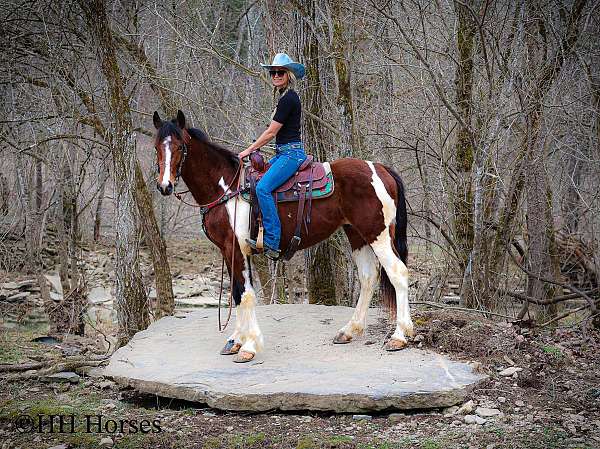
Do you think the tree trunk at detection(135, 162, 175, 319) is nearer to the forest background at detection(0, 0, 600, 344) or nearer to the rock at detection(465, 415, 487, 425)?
the forest background at detection(0, 0, 600, 344)

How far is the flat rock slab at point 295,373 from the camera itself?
574 cm

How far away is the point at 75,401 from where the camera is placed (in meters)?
6.50

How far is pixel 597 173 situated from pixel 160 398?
6.22 metres

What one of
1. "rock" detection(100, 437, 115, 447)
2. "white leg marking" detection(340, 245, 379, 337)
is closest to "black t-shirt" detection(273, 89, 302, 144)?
"white leg marking" detection(340, 245, 379, 337)

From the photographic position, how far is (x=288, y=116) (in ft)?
22.2

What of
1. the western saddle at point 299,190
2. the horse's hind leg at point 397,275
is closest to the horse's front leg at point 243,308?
the western saddle at point 299,190

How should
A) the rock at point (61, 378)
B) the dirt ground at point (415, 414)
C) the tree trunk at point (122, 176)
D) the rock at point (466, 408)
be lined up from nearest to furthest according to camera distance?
1. the dirt ground at point (415, 414)
2. the rock at point (466, 408)
3. the rock at point (61, 378)
4. the tree trunk at point (122, 176)

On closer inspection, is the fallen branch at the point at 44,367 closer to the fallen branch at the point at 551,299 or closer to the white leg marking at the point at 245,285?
the white leg marking at the point at 245,285

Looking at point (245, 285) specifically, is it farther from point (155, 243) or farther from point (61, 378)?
point (155, 243)

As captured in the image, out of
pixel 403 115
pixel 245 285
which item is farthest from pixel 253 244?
pixel 403 115

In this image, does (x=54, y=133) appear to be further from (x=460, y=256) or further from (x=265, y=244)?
(x=460, y=256)

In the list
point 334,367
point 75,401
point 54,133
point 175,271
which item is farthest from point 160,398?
point 175,271

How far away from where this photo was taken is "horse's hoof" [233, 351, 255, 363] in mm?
6629

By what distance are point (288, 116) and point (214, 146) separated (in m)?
0.87
